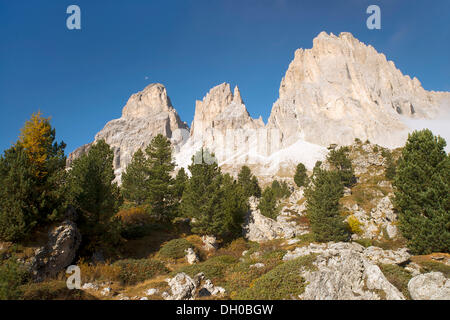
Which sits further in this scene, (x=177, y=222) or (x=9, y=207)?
(x=177, y=222)

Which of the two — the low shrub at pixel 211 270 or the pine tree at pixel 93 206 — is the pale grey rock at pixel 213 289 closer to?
the low shrub at pixel 211 270

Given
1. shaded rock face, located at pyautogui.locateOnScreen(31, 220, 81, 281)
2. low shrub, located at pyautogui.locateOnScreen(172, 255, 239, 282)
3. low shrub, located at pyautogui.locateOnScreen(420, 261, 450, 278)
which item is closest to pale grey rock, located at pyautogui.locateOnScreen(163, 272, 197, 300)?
low shrub, located at pyautogui.locateOnScreen(172, 255, 239, 282)

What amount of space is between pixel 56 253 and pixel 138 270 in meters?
5.50

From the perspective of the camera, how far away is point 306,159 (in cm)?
15475

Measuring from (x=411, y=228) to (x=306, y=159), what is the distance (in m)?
139

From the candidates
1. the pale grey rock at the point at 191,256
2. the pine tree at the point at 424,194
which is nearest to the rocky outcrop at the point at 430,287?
the pine tree at the point at 424,194

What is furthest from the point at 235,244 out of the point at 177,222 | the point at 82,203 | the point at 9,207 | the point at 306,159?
the point at 306,159

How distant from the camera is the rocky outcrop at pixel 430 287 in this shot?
949cm

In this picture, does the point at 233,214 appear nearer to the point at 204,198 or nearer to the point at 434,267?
the point at 204,198

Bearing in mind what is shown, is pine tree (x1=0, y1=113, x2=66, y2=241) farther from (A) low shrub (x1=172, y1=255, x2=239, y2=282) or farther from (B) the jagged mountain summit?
(B) the jagged mountain summit

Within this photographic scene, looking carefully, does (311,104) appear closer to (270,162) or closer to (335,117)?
(335,117)
